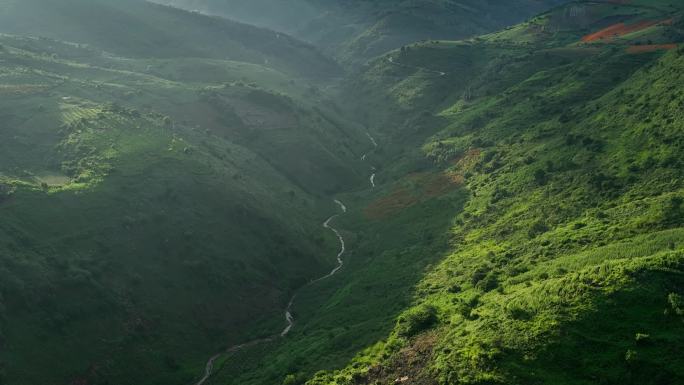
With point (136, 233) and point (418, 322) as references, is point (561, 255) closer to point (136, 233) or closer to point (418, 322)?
point (418, 322)

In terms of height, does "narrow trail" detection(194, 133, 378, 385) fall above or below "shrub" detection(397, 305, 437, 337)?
below

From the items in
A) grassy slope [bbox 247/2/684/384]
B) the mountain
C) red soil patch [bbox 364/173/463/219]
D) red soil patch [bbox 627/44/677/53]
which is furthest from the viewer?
red soil patch [bbox 627/44/677/53]

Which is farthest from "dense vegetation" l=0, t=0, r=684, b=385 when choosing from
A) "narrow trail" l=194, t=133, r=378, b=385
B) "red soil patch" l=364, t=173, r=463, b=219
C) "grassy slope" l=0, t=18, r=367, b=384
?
"narrow trail" l=194, t=133, r=378, b=385

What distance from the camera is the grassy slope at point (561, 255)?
144 feet

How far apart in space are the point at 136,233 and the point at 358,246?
43748 mm

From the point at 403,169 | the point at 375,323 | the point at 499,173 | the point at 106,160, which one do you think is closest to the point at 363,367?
the point at 375,323

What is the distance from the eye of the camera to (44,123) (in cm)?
12569

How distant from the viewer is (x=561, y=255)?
205ft

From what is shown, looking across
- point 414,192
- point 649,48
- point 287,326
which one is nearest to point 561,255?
point 287,326

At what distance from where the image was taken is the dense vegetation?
47469 millimetres

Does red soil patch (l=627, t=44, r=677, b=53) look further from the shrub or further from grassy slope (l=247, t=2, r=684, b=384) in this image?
the shrub

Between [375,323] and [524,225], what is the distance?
90.4ft

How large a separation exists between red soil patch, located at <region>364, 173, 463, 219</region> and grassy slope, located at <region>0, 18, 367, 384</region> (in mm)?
14653

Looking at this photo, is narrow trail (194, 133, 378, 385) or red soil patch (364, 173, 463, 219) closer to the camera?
narrow trail (194, 133, 378, 385)
